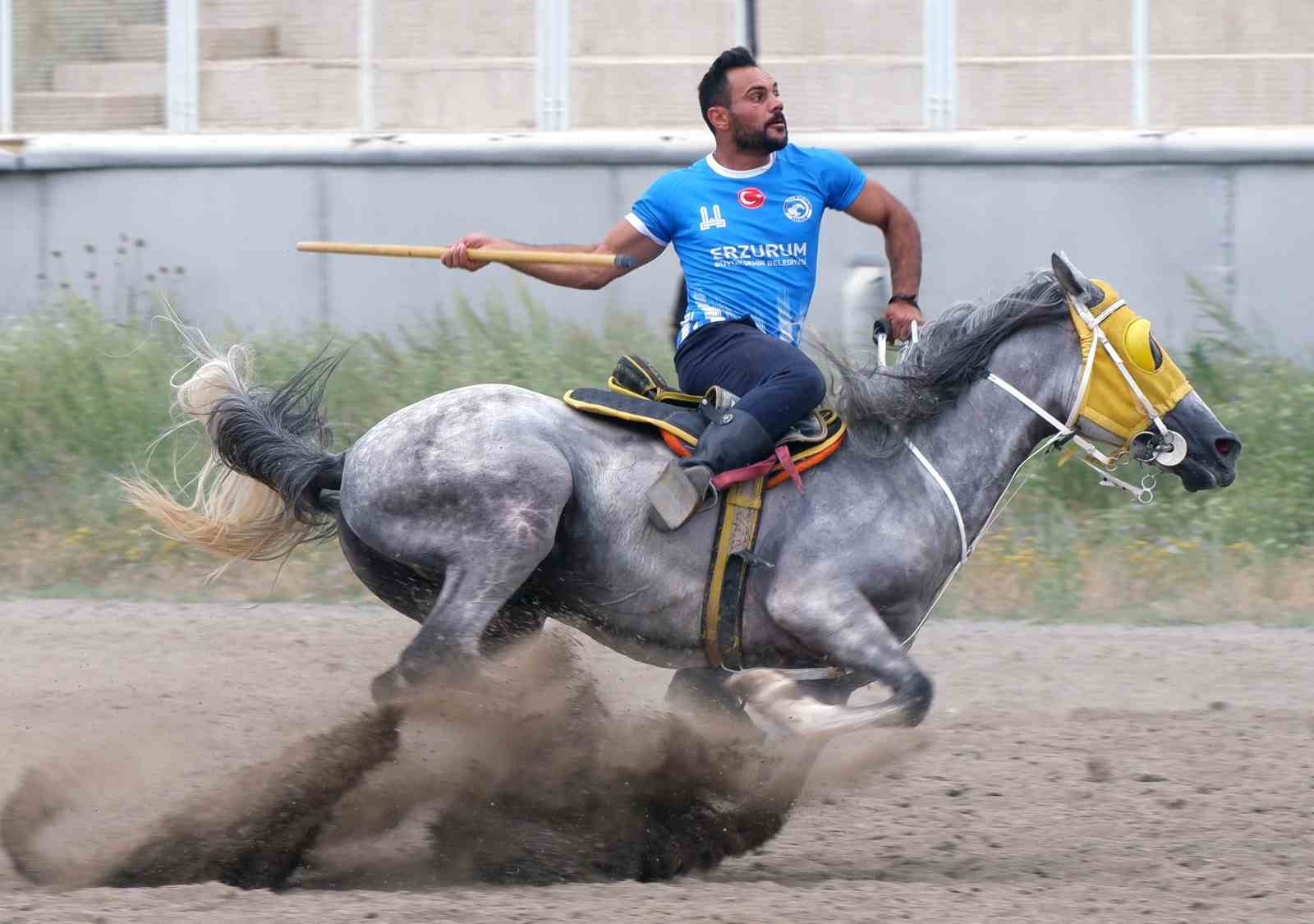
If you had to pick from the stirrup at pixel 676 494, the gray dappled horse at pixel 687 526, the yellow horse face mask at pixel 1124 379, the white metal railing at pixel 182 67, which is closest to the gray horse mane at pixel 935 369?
the gray dappled horse at pixel 687 526

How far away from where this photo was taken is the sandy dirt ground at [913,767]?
4.25 m

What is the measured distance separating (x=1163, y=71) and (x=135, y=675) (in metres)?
6.57

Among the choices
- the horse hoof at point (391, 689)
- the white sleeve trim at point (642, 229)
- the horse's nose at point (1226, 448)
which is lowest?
the horse hoof at point (391, 689)

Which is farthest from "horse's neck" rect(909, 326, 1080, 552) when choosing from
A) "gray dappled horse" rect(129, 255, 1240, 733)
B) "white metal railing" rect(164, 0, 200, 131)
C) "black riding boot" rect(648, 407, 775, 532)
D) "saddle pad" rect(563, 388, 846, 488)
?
"white metal railing" rect(164, 0, 200, 131)

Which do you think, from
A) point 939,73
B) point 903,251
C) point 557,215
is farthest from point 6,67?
point 903,251

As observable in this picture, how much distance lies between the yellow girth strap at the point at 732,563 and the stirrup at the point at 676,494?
0.44ft

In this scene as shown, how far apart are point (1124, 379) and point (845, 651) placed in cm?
110

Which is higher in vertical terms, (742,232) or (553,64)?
(553,64)

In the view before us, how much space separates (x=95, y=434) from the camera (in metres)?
9.50

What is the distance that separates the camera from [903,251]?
→ 539 centimetres

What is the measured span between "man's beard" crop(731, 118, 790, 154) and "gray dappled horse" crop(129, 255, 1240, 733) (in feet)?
2.27

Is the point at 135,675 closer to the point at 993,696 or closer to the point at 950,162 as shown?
the point at 993,696

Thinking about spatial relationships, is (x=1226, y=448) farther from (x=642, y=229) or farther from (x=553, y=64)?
(x=553, y=64)

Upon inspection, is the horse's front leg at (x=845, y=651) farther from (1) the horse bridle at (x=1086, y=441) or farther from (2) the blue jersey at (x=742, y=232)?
(2) the blue jersey at (x=742, y=232)
